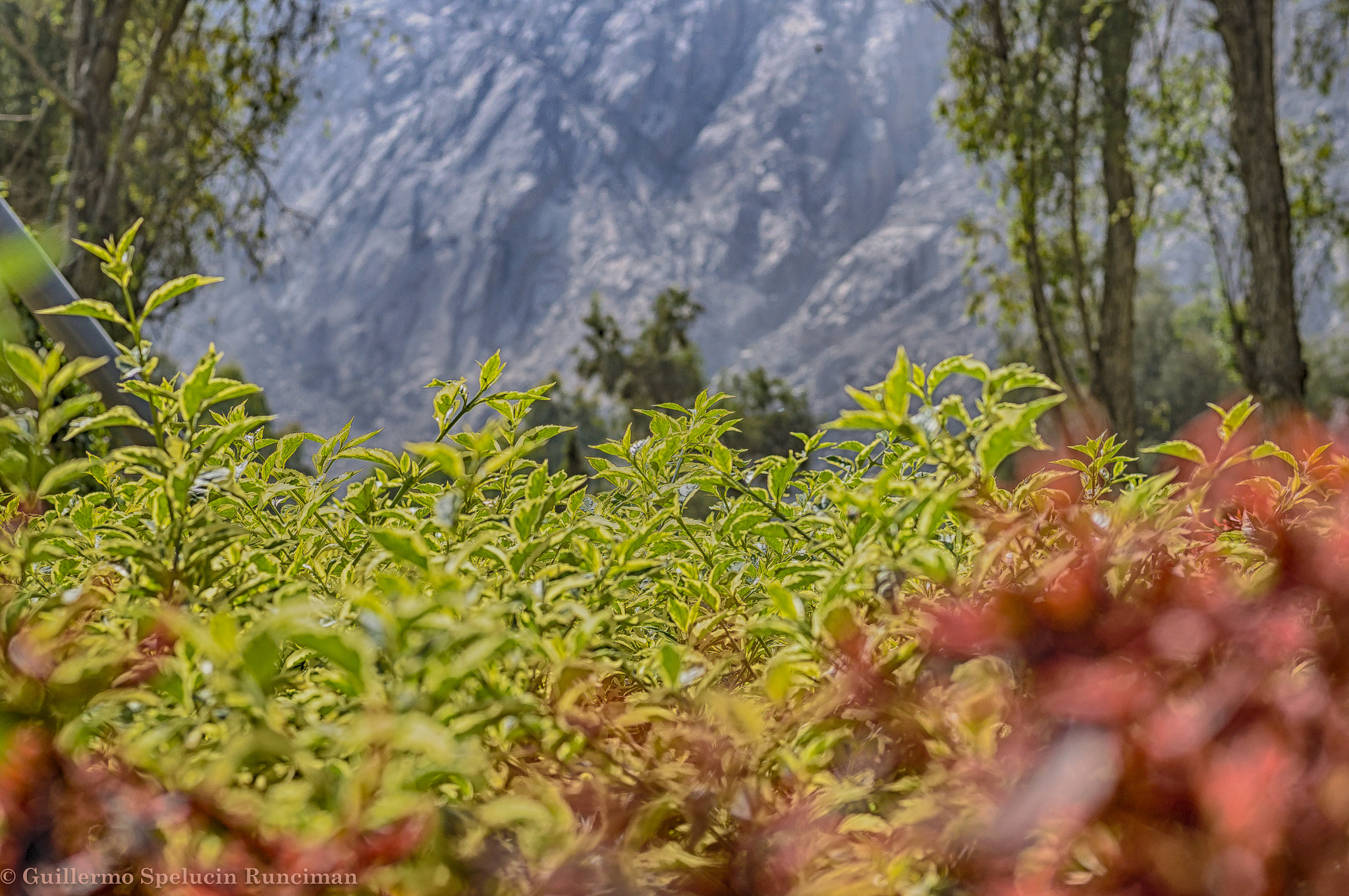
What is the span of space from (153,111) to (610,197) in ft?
159

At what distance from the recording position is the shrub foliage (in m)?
0.30

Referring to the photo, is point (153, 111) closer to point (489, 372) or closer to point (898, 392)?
point (489, 372)

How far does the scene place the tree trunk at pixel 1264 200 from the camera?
4074mm

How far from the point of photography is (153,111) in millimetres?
8922

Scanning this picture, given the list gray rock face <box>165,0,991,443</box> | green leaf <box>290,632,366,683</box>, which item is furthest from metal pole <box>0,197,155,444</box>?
gray rock face <box>165,0,991,443</box>

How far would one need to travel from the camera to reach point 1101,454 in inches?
24.9

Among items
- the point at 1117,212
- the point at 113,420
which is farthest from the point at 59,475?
the point at 1117,212

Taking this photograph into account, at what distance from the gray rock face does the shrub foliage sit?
48.9 metres

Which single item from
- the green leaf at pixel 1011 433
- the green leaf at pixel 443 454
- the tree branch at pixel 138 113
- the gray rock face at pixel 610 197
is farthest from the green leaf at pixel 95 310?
the gray rock face at pixel 610 197

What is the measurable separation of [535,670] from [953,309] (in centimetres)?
5223

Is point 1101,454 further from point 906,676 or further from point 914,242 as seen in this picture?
point 914,242

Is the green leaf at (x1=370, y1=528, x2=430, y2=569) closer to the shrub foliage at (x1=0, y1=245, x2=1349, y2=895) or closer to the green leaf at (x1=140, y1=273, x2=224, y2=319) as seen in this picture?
the shrub foliage at (x1=0, y1=245, x2=1349, y2=895)

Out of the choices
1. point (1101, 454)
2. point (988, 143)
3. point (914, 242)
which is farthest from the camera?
point (914, 242)

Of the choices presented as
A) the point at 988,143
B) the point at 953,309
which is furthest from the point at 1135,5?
the point at 953,309
